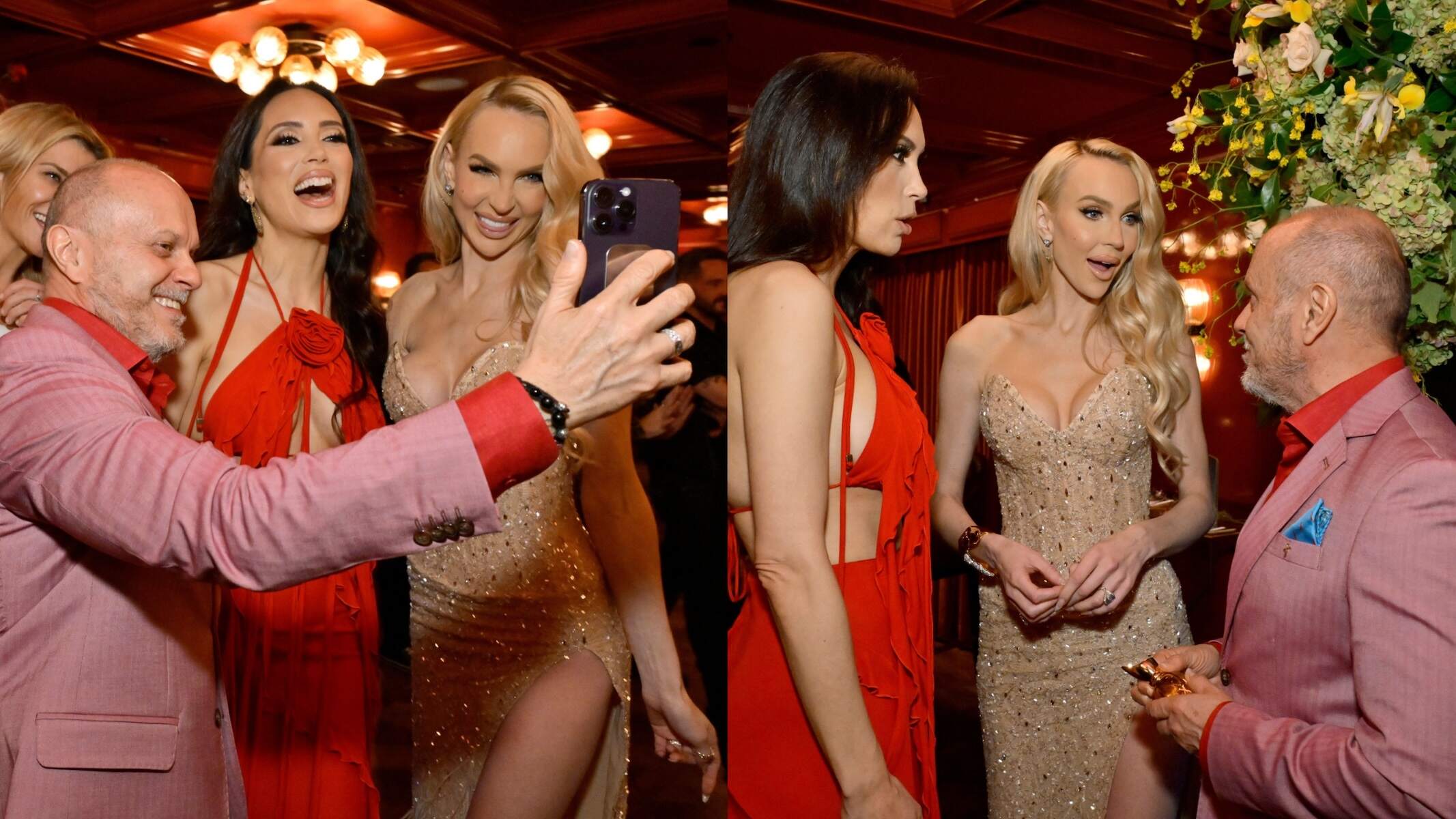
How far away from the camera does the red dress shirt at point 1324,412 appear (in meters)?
1.52

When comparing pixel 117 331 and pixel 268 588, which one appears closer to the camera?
pixel 268 588

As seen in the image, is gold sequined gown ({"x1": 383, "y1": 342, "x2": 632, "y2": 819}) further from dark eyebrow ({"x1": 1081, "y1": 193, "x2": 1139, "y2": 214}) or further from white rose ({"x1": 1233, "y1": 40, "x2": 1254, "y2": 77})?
white rose ({"x1": 1233, "y1": 40, "x2": 1254, "y2": 77})

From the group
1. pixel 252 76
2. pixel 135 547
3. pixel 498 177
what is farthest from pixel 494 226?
pixel 135 547

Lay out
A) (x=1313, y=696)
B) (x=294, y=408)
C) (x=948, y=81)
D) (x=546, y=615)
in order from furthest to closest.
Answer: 1. (x=948, y=81)
2. (x=546, y=615)
3. (x=294, y=408)
4. (x=1313, y=696)

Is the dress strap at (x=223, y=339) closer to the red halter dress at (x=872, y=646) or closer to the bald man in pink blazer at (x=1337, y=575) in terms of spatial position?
the red halter dress at (x=872, y=646)

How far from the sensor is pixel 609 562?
182cm

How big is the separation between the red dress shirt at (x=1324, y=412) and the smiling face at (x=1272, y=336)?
0.04m

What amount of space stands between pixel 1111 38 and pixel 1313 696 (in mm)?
1473

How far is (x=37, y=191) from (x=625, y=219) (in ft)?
3.66

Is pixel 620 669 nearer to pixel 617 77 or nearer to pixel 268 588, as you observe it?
pixel 268 588

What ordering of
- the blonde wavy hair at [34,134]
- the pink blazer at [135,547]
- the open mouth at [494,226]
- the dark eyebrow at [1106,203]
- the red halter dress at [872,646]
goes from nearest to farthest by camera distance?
the pink blazer at [135,547] → the open mouth at [494,226] → the blonde wavy hair at [34,134] → the red halter dress at [872,646] → the dark eyebrow at [1106,203]

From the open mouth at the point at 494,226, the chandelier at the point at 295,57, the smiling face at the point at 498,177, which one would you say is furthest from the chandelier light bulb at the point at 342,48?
the open mouth at the point at 494,226

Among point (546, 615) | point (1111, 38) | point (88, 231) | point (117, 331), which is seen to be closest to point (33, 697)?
point (117, 331)

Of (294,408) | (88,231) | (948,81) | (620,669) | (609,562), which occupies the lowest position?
(620,669)
